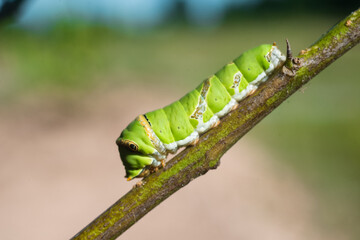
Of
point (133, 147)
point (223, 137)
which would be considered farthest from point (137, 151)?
point (223, 137)

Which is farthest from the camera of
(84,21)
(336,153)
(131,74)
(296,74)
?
(131,74)

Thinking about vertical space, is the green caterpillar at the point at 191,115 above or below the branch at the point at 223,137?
above

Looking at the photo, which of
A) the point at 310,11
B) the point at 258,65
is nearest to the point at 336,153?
the point at 310,11

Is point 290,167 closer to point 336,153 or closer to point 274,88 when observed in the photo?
point 336,153

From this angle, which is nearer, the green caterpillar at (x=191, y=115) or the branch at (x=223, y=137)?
the branch at (x=223, y=137)
